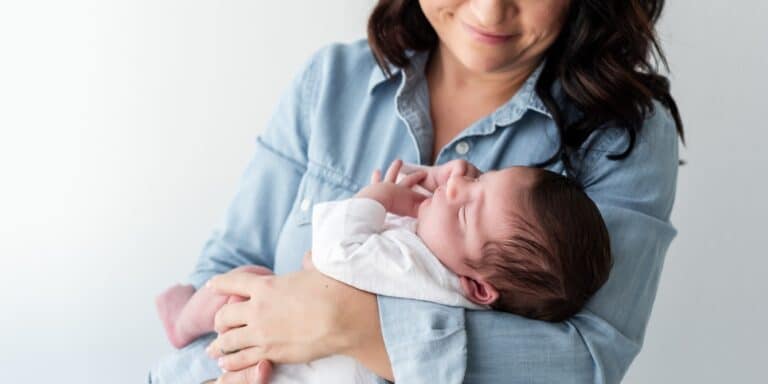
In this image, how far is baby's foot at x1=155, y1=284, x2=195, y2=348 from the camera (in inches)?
72.1

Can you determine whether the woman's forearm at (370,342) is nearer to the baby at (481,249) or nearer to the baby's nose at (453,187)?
the baby at (481,249)

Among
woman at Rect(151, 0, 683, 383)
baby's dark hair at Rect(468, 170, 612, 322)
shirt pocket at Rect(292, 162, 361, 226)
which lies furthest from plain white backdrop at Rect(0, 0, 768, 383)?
baby's dark hair at Rect(468, 170, 612, 322)

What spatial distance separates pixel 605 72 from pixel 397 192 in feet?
1.47

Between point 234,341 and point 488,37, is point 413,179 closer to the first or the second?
point 488,37

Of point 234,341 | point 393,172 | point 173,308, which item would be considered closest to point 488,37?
point 393,172

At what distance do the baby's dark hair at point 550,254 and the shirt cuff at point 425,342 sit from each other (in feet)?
0.30

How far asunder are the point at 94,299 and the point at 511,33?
1.52m

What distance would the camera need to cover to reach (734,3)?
227 cm

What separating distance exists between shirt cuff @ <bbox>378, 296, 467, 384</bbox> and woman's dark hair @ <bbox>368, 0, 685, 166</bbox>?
408 mm

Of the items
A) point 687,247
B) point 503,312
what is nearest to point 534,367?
point 503,312

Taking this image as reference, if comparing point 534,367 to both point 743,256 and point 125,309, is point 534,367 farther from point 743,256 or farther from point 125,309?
point 125,309

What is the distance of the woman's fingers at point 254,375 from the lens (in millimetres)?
1532

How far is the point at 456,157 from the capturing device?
72.9 inches

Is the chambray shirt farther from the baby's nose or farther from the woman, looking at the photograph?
the baby's nose
